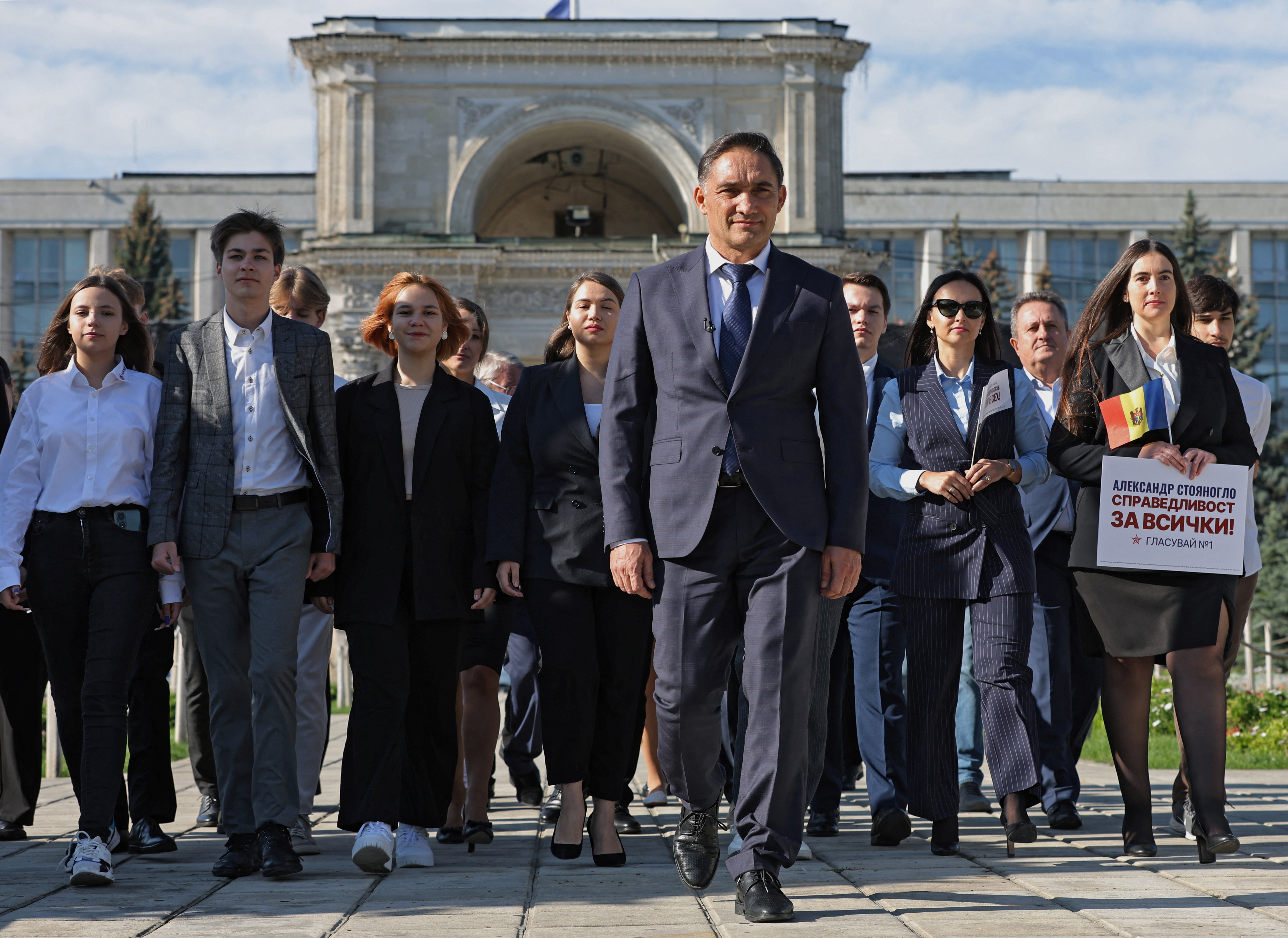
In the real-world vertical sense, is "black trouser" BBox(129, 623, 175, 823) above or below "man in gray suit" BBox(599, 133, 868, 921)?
below

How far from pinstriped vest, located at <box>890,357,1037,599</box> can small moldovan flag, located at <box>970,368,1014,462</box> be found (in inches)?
0.5

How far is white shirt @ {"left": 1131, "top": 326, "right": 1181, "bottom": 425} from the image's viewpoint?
596 cm

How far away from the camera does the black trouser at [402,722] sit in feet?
18.5

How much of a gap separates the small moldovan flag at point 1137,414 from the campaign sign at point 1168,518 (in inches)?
4.2

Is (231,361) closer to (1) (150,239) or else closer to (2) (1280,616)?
(2) (1280,616)

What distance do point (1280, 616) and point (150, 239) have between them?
47.5m

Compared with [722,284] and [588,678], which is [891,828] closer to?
[588,678]

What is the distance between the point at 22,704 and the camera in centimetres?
664

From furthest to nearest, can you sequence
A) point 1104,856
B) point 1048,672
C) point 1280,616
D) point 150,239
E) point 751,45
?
point 150,239 < point 751,45 < point 1280,616 < point 1048,672 < point 1104,856

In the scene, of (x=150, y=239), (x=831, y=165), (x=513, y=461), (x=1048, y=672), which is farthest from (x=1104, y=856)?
(x=150, y=239)

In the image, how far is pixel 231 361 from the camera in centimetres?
586

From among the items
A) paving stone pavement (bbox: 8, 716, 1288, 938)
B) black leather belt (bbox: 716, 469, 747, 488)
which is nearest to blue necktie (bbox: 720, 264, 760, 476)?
black leather belt (bbox: 716, 469, 747, 488)

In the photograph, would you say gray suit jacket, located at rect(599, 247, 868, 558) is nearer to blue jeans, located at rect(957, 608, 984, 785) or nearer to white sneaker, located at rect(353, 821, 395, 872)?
white sneaker, located at rect(353, 821, 395, 872)

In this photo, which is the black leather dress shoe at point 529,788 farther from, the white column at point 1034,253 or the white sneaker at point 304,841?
the white column at point 1034,253
